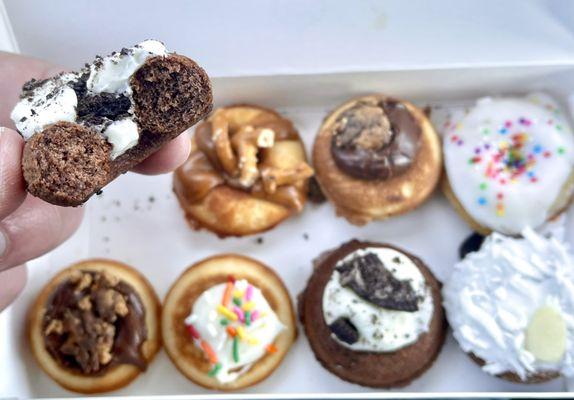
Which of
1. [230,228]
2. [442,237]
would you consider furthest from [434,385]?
[230,228]

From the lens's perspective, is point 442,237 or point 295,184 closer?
point 295,184

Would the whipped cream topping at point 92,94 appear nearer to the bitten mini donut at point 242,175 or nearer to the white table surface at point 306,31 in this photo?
the white table surface at point 306,31

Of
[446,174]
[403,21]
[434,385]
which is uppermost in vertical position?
[403,21]

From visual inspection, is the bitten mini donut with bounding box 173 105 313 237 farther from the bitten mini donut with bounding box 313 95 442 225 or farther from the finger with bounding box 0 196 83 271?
the finger with bounding box 0 196 83 271

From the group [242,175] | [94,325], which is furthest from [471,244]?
[94,325]

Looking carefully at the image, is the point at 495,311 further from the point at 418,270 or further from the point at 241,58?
the point at 241,58

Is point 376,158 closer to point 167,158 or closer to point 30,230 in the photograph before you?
point 167,158
